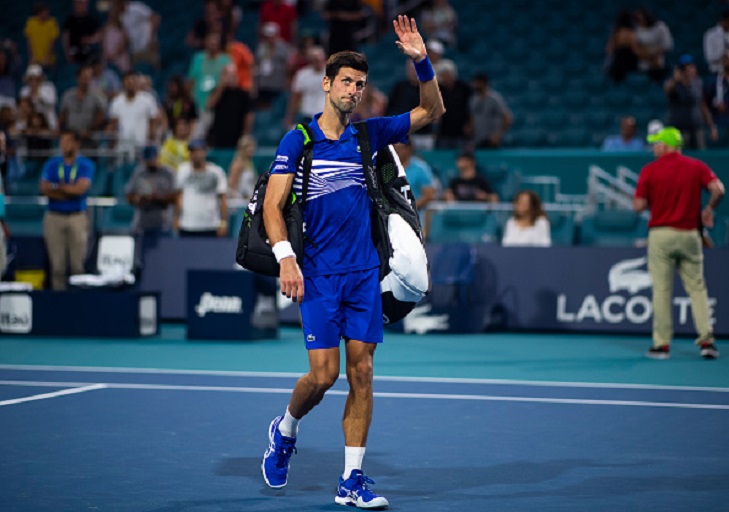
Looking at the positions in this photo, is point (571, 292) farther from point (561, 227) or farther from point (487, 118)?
point (487, 118)

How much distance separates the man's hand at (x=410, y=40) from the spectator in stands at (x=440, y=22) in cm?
1607

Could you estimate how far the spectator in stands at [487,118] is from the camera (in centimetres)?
1944

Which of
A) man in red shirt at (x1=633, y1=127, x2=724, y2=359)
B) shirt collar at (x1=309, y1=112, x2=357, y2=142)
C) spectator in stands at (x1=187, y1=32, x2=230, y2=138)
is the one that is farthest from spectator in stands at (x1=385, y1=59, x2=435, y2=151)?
shirt collar at (x1=309, y1=112, x2=357, y2=142)

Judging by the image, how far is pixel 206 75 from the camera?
21.3 m

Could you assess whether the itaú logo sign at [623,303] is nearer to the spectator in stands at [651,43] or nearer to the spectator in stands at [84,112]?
the spectator in stands at [651,43]

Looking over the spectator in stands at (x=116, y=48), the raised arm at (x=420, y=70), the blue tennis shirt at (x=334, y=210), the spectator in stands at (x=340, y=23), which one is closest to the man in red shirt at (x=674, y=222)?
the raised arm at (x=420, y=70)

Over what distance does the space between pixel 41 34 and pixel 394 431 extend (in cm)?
Answer: 1740

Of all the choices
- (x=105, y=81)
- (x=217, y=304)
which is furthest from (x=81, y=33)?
(x=217, y=304)

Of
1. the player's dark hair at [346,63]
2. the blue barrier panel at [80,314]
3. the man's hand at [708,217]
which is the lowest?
the blue barrier panel at [80,314]

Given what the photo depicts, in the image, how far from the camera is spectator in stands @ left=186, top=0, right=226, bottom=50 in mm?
22612

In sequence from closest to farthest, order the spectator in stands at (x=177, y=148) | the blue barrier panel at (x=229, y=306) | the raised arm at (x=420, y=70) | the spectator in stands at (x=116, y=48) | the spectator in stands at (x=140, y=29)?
the raised arm at (x=420, y=70)
the blue barrier panel at (x=229, y=306)
the spectator in stands at (x=177, y=148)
the spectator in stands at (x=116, y=48)
the spectator in stands at (x=140, y=29)

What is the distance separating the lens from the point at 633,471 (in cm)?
751

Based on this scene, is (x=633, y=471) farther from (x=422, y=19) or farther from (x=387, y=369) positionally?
(x=422, y=19)

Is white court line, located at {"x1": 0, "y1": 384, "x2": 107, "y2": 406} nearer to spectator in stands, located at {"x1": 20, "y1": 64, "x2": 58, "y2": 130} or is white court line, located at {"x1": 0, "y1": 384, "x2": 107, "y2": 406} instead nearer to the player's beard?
the player's beard
